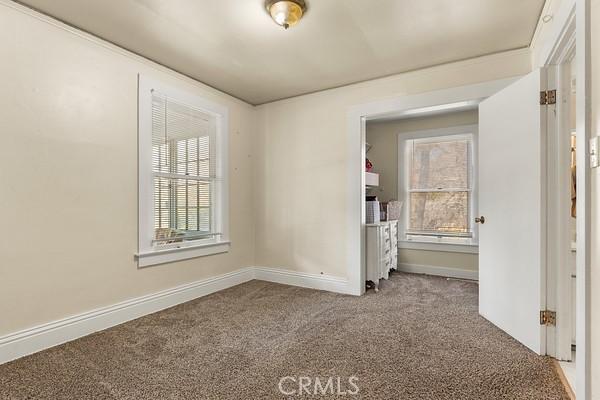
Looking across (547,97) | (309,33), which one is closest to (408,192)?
(547,97)

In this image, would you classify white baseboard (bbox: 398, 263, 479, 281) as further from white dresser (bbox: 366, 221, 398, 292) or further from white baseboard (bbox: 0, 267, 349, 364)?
white baseboard (bbox: 0, 267, 349, 364)

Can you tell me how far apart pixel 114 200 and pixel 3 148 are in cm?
80

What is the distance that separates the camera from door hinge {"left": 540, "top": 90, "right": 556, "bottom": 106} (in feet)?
6.94

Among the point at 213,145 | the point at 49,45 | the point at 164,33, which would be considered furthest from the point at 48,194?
the point at 213,145

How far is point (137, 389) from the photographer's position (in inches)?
68.1

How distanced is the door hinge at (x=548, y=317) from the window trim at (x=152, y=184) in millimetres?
3089

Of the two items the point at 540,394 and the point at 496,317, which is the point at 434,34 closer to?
the point at 496,317

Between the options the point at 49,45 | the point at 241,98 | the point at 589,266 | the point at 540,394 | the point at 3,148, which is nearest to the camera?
the point at 589,266

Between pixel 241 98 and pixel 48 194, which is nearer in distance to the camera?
pixel 48 194

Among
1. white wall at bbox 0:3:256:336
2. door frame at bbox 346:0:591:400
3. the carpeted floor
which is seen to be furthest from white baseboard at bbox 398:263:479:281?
white wall at bbox 0:3:256:336

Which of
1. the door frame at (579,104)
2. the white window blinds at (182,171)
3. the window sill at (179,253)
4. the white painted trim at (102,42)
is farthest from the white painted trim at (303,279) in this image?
the white painted trim at (102,42)

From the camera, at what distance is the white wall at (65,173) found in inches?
82.4

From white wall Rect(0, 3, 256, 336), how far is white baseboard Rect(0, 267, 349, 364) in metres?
0.07

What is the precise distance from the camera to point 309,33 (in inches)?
98.1
